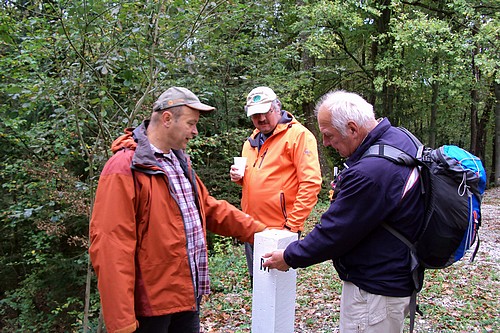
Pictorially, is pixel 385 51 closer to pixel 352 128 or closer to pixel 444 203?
pixel 352 128

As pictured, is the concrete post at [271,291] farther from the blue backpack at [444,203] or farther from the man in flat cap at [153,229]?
the blue backpack at [444,203]

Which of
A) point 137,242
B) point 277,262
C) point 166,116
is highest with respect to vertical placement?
point 166,116

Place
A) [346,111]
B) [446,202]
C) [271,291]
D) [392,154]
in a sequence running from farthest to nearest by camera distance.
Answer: [271,291]
[346,111]
[392,154]
[446,202]

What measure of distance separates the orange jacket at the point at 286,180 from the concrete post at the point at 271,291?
683 mm

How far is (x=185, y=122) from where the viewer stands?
7.39 ft

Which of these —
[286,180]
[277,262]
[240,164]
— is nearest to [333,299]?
[286,180]

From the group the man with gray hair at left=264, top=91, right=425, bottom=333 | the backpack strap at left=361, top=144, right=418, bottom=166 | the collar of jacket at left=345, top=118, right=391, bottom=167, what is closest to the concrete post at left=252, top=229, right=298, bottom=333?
the man with gray hair at left=264, top=91, right=425, bottom=333

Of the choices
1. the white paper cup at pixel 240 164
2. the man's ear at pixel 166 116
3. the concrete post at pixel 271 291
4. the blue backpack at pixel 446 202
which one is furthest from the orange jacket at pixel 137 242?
the white paper cup at pixel 240 164

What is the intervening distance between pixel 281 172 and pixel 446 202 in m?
1.55

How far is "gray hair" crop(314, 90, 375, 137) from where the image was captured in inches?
83.0

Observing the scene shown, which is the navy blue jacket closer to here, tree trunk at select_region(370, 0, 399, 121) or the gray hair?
the gray hair

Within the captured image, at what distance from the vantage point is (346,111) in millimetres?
2107

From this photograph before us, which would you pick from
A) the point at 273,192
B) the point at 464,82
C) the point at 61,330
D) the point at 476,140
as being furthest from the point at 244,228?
the point at 476,140

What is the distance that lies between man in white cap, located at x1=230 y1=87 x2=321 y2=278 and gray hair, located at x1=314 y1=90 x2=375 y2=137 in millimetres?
1086
